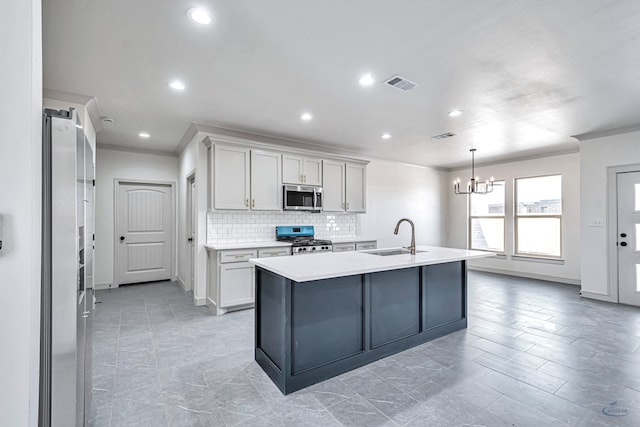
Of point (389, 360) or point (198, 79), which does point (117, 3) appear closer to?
point (198, 79)

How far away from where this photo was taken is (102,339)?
10.7ft

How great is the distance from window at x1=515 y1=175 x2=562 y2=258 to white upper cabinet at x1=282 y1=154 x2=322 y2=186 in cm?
483

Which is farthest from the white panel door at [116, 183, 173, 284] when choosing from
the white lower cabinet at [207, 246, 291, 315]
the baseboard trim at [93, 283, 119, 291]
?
the white lower cabinet at [207, 246, 291, 315]

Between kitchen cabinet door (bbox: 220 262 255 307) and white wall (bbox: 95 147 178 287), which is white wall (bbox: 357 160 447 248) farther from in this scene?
white wall (bbox: 95 147 178 287)

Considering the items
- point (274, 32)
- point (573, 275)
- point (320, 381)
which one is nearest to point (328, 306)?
point (320, 381)

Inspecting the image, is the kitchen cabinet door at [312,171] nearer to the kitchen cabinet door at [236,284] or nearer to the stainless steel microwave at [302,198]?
the stainless steel microwave at [302,198]

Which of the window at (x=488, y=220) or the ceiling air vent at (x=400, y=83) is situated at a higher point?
the ceiling air vent at (x=400, y=83)

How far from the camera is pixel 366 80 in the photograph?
3.03 metres

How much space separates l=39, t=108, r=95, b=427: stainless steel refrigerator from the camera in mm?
1202

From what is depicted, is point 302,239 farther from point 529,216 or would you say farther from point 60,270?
point 529,216

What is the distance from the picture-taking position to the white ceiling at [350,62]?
6.72ft

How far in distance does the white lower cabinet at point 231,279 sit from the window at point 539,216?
5857 millimetres

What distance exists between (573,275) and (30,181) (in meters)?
7.97

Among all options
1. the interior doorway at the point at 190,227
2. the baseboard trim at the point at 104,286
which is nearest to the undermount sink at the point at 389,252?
the interior doorway at the point at 190,227
